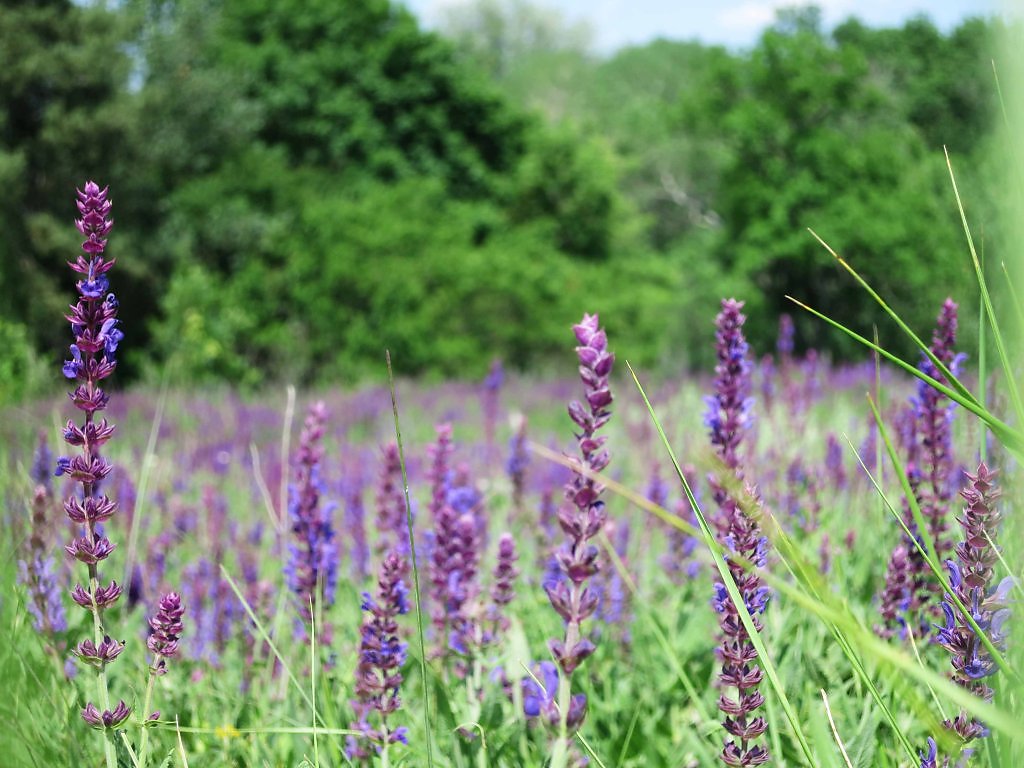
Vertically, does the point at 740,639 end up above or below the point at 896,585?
above

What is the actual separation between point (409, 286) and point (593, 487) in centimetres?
2038

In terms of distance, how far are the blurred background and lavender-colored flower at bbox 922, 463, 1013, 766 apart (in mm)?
11193

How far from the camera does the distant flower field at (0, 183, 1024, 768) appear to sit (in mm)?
1228

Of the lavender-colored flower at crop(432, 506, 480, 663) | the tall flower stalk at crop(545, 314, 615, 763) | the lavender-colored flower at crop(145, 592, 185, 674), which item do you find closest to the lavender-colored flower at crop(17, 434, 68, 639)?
the lavender-colored flower at crop(145, 592, 185, 674)

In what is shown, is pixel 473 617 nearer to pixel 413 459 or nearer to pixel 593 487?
pixel 593 487

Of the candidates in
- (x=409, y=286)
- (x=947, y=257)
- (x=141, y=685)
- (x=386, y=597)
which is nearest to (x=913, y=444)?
(x=386, y=597)

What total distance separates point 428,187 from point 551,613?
2385 centimetres

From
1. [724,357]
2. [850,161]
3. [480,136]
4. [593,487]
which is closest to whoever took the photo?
[593,487]

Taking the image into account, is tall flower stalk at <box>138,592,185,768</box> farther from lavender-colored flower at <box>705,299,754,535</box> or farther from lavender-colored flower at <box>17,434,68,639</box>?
lavender-colored flower at <box>705,299,754,535</box>

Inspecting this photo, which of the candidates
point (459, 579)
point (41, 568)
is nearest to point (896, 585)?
point (459, 579)

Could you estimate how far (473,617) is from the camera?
224 centimetres

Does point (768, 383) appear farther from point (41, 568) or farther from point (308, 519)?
point (41, 568)

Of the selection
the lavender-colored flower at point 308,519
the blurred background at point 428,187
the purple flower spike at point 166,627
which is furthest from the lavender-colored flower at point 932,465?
the blurred background at point 428,187

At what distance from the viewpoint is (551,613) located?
327cm
